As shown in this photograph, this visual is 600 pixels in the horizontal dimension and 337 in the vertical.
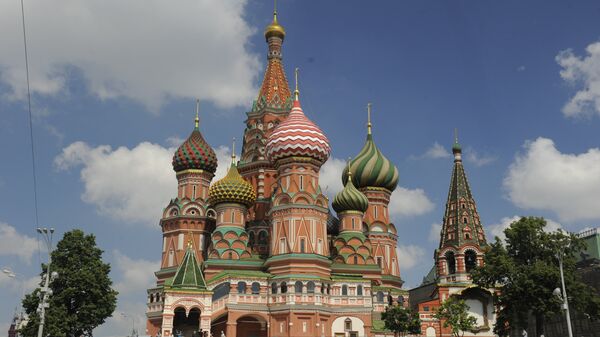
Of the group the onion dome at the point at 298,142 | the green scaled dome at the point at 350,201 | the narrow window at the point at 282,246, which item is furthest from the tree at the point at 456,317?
the onion dome at the point at 298,142

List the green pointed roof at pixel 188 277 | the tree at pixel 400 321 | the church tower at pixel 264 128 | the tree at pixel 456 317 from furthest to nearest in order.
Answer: the church tower at pixel 264 128, the green pointed roof at pixel 188 277, the tree at pixel 400 321, the tree at pixel 456 317

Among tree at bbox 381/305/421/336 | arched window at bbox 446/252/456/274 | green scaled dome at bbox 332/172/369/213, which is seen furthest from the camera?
green scaled dome at bbox 332/172/369/213

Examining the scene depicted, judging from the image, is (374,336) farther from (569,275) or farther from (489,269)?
(569,275)

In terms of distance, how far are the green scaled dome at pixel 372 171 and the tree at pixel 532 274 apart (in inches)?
648

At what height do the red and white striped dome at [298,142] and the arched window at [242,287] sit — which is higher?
the red and white striped dome at [298,142]

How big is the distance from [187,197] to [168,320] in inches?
603

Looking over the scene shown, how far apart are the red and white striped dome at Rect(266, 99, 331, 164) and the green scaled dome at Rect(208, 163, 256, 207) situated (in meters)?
3.20

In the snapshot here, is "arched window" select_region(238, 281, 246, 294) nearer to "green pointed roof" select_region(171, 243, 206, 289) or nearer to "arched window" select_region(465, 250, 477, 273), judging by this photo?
"green pointed roof" select_region(171, 243, 206, 289)

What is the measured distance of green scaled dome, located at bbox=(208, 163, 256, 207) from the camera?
4725 cm

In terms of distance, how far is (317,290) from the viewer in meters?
41.5

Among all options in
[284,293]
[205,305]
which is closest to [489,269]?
[284,293]

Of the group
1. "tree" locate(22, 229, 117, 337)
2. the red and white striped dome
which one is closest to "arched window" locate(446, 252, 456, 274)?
the red and white striped dome

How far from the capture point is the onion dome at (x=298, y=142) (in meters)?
45.5

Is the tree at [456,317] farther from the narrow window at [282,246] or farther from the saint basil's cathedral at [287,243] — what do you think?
the narrow window at [282,246]
